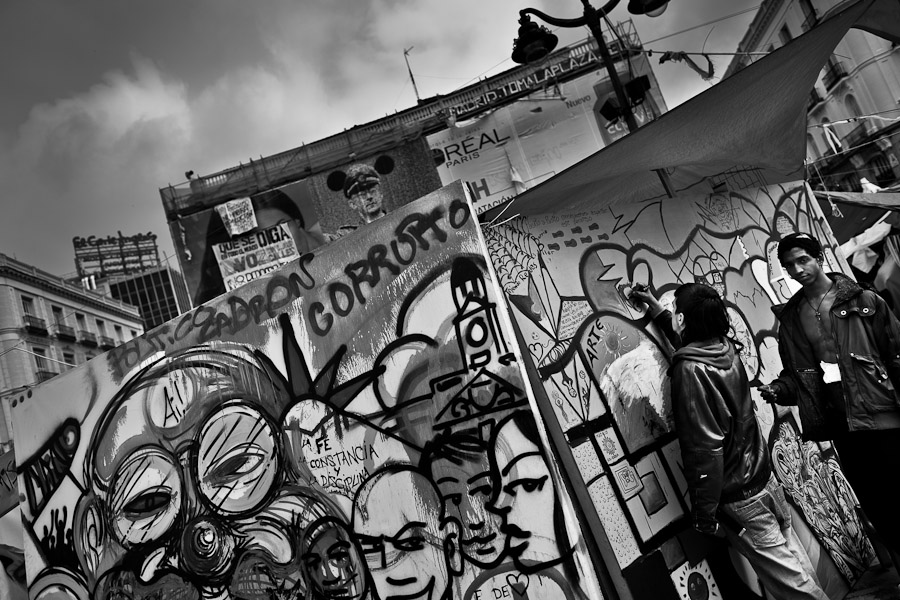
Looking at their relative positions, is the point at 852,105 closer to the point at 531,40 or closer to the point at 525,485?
the point at 531,40

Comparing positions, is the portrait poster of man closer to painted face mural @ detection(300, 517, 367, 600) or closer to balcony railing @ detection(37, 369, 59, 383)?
painted face mural @ detection(300, 517, 367, 600)

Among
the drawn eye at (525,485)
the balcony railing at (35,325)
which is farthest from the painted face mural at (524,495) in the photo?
the balcony railing at (35,325)

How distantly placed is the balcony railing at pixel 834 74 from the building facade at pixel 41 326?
42.4 m

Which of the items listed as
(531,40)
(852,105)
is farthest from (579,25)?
(852,105)

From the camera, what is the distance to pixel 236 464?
359 centimetres

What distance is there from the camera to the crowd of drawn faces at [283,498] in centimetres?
271

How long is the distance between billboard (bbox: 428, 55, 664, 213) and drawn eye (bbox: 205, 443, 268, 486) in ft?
52.3

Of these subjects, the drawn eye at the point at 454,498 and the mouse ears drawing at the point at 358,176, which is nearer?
the drawn eye at the point at 454,498

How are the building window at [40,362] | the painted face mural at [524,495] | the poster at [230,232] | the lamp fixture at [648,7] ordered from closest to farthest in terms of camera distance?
the painted face mural at [524,495] < the lamp fixture at [648,7] < the poster at [230,232] < the building window at [40,362]

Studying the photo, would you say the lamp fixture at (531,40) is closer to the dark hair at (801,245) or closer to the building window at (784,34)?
the dark hair at (801,245)

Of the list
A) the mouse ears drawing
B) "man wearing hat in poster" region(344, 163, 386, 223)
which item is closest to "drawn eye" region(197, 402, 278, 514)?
"man wearing hat in poster" region(344, 163, 386, 223)

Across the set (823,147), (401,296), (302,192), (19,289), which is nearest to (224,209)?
(302,192)

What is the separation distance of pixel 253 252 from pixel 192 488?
1713cm

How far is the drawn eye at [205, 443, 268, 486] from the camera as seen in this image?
3.51 m
